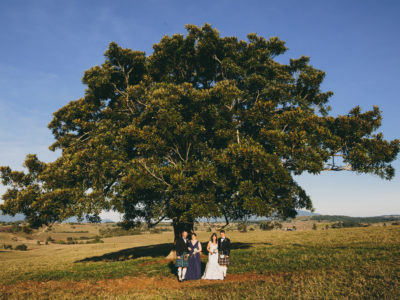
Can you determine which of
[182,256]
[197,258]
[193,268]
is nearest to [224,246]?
[197,258]

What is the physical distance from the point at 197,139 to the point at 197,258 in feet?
25.2

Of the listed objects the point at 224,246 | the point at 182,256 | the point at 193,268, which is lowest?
the point at 193,268

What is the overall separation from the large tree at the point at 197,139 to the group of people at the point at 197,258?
175 cm

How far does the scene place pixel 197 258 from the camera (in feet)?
44.1

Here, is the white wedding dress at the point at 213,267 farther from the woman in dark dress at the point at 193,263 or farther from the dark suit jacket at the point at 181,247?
the dark suit jacket at the point at 181,247

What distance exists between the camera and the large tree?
15.3 meters

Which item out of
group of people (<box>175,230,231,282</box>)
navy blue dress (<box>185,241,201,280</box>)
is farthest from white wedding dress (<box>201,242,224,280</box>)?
navy blue dress (<box>185,241,201,280</box>)

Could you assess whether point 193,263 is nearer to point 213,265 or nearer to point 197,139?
point 213,265

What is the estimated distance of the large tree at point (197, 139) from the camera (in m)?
15.3

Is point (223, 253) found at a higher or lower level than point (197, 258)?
higher

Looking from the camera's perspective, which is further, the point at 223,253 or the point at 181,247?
the point at 181,247

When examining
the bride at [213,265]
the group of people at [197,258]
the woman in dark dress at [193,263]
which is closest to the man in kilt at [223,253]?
the group of people at [197,258]

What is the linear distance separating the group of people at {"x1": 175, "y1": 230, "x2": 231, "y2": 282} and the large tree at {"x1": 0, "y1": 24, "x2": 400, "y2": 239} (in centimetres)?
175

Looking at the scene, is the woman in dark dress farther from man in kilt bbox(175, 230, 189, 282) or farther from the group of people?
man in kilt bbox(175, 230, 189, 282)
